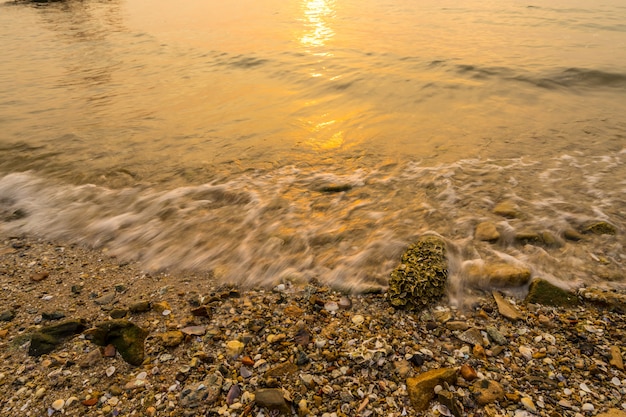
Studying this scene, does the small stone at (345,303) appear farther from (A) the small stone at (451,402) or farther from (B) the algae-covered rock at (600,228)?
(B) the algae-covered rock at (600,228)

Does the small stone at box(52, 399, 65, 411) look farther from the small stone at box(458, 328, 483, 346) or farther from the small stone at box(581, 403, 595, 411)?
the small stone at box(581, 403, 595, 411)

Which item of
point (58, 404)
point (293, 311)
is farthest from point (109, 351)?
point (293, 311)

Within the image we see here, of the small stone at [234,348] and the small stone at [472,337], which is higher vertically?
the small stone at [472,337]

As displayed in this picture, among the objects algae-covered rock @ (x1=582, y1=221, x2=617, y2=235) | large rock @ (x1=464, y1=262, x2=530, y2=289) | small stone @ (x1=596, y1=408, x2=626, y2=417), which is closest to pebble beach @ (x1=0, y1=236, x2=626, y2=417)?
small stone @ (x1=596, y1=408, x2=626, y2=417)

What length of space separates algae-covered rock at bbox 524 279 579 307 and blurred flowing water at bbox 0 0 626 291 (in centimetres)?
21

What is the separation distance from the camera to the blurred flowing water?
12.7 ft

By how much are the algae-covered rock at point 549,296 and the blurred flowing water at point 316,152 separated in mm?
215

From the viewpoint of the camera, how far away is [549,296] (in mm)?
3045

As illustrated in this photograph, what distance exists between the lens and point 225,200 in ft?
15.4

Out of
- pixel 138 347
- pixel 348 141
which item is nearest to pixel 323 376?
pixel 138 347

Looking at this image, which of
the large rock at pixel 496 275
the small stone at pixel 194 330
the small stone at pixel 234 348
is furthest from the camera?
the large rock at pixel 496 275

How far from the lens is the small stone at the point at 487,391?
223 cm

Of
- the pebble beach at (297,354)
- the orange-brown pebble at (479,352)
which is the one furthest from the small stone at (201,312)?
the orange-brown pebble at (479,352)

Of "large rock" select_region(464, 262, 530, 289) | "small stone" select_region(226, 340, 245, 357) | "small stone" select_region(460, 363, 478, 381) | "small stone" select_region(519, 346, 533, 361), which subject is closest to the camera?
"small stone" select_region(460, 363, 478, 381)
